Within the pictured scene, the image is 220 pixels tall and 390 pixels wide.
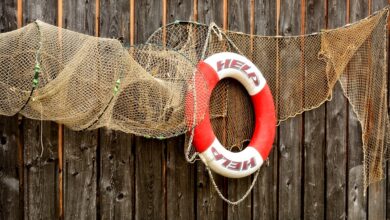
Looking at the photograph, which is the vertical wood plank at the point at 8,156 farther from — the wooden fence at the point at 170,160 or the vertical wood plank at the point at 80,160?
the vertical wood plank at the point at 80,160

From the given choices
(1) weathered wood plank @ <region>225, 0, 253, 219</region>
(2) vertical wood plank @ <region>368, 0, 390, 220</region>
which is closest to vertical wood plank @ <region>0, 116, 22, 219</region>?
(1) weathered wood plank @ <region>225, 0, 253, 219</region>

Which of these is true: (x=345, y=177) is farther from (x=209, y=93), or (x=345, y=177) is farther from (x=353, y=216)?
(x=209, y=93)

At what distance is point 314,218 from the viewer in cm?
391

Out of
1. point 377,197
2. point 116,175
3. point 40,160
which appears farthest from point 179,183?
point 377,197

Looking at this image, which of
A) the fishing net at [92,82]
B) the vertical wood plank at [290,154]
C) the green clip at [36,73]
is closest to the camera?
the green clip at [36,73]

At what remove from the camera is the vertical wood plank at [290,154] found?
147 inches

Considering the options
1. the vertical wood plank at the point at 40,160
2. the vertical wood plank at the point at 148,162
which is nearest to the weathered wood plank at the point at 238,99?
the vertical wood plank at the point at 148,162

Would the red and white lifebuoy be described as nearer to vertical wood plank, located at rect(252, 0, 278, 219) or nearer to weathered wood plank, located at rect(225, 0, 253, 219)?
weathered wood plank, located at rect(225, 0, 253, 219)

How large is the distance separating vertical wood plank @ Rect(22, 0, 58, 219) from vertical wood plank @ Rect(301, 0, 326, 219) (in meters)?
1.75

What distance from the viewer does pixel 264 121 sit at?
3488 millimetres

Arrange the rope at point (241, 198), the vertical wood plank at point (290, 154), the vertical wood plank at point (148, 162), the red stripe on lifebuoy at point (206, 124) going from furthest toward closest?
the vertical wood plank at point (290, 154)
the rope at point (241, 198)
the vertical wood plank at point (148, 162)
the red stripe on lifebuoy at point (206, 124)

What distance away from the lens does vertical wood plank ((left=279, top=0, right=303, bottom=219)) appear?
3740 millimetres

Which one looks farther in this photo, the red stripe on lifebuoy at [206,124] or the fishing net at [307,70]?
the fishing net at [307,70]

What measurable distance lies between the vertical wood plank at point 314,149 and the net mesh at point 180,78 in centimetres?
10
